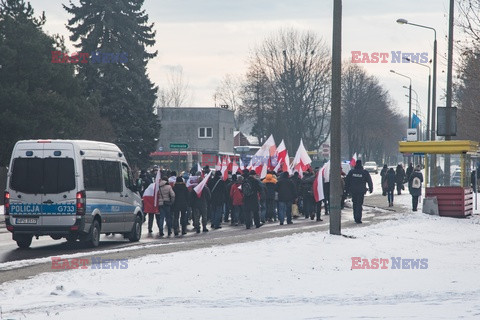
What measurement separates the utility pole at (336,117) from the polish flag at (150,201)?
6881 millimetres

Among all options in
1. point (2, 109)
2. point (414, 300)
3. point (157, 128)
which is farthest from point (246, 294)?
point (157, 128)

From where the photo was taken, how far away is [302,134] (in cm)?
9231

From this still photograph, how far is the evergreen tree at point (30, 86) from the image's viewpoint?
4419 cm

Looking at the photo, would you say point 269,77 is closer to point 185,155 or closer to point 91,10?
point 185,155

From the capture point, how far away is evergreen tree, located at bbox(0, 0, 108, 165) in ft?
145

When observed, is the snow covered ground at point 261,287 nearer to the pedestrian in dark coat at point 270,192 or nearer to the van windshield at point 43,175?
the van windshield at point 43,175

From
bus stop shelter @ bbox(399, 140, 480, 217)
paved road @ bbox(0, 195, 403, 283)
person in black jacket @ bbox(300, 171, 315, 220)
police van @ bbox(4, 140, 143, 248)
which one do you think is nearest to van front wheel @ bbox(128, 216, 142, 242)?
paved road @ bbox(0, 195, 403, 283)

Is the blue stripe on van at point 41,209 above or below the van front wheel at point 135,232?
above

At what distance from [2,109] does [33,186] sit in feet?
79.9

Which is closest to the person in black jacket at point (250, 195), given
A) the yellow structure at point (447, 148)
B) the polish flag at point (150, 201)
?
the polish flag at point (150, 201)

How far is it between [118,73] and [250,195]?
1382 inches

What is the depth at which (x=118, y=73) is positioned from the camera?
62250 mm

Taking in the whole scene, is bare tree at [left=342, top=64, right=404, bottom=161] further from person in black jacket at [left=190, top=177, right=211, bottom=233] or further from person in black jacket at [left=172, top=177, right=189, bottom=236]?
person in black jacket at [left=172, top=177, right=189, bottom=236]

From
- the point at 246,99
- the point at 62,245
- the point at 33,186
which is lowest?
the point at 62,245
